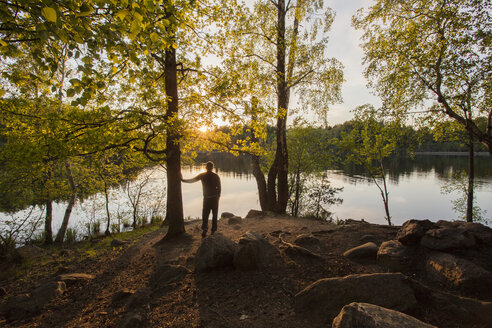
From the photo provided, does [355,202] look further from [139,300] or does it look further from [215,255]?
[139,300]

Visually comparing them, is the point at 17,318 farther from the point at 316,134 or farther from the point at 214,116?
Result: the point at 316,134

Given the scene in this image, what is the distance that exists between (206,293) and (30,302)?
4.38m

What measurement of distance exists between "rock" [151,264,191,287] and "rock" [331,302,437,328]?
377 centimetres

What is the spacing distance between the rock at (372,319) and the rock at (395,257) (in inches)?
99.8

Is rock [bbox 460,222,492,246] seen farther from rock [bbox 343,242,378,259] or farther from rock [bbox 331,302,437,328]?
rock [bbox 331,302,437,328]

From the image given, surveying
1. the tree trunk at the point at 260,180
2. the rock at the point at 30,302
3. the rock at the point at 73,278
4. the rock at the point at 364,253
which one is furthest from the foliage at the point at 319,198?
the rock at the point at 30,302

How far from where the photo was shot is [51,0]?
Answer: 2326 millimetres

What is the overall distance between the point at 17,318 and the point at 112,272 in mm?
2207

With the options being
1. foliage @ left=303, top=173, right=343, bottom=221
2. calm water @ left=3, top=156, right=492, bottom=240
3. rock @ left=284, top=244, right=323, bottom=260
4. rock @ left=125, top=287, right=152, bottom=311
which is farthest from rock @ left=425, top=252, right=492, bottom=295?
foliage @ left=303, top=173, right=343, bottom=221

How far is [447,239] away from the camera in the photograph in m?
4.59

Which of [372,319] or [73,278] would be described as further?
[73,278]

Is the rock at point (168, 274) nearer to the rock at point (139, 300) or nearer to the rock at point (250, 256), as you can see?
the rock at point (139, 300)

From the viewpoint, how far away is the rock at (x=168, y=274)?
202 inches

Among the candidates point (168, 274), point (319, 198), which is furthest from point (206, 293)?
point (319, 198)
